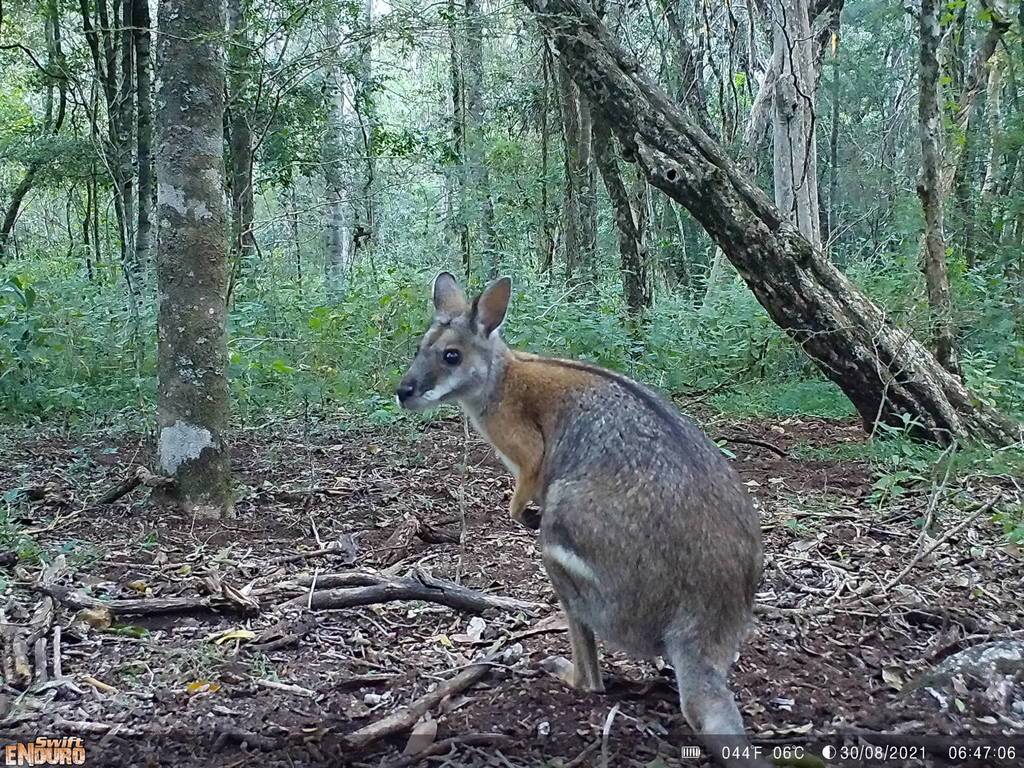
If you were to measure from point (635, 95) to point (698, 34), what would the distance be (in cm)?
732

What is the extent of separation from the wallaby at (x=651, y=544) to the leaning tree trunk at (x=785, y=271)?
12.8 feet

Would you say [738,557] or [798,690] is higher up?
[738,557]

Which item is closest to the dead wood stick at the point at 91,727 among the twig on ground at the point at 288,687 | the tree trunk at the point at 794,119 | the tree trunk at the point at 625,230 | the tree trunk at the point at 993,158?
the twig on ground at the point at 288,687

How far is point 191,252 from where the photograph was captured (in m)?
5.54

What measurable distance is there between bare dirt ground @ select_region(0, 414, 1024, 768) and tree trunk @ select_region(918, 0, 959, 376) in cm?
249

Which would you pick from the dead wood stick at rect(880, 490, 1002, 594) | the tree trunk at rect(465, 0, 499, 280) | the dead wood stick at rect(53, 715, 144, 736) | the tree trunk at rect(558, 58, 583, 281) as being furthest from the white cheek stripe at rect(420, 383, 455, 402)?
the tree trunk at rect(465, 0, 499, 280)

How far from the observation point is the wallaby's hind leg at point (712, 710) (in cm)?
290

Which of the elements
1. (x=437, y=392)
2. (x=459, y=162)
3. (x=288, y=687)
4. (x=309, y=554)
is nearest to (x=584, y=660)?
(x=288, y=687)

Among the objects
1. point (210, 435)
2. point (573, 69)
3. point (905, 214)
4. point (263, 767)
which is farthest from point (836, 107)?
point (263, 767)

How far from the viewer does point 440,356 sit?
456 centimetres

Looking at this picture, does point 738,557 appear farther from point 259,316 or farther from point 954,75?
point 954,75

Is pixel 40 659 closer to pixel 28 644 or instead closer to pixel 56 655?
pixel 56 655

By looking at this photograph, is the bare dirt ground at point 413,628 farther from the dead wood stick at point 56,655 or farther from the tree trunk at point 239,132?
the tree trunk at point 239,132

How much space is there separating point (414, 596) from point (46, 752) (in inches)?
72.8
